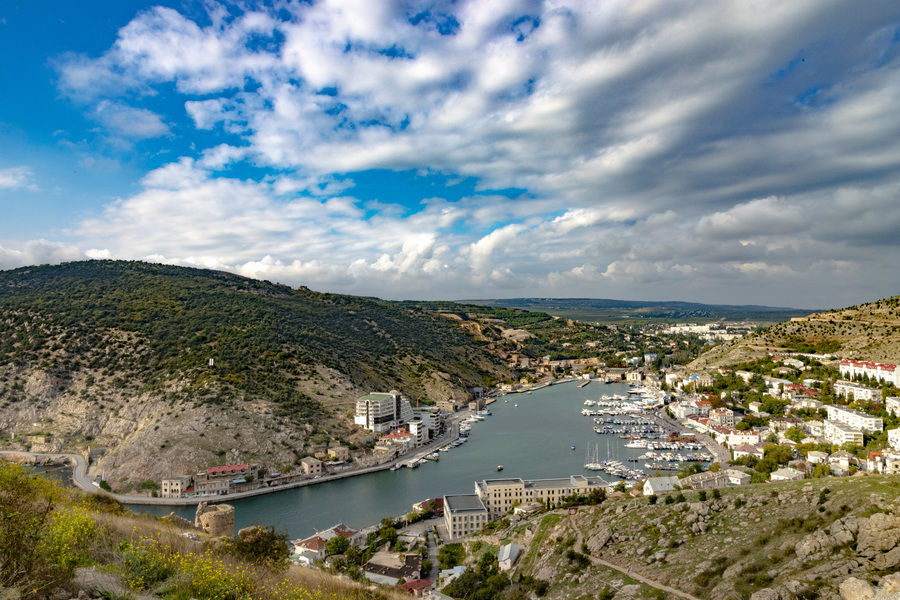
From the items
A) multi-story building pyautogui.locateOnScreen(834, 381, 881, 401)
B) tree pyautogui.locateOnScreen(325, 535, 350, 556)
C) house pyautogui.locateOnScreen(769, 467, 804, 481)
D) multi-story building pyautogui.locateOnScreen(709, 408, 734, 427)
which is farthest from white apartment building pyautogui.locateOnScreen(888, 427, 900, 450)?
tree pyautogui.locateOnScreen(325, 535, 350, 556)

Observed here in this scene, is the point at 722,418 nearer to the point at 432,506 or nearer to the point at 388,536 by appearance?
the point at 432,506

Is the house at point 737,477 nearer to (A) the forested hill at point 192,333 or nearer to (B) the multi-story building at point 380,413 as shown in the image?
(B) the multi-story building at point 380,413

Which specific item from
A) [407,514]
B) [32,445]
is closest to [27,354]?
[32,445]

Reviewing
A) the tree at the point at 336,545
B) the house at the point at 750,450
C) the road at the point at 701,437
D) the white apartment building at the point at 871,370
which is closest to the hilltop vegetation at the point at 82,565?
the tree at the point at 336,545

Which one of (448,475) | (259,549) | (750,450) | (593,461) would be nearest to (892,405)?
(750,450)

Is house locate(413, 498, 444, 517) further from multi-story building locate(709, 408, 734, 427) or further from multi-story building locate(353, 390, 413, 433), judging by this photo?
multi-story building locate(709, 408, 734, 427)

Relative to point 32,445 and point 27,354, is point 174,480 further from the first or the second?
point 27,354
